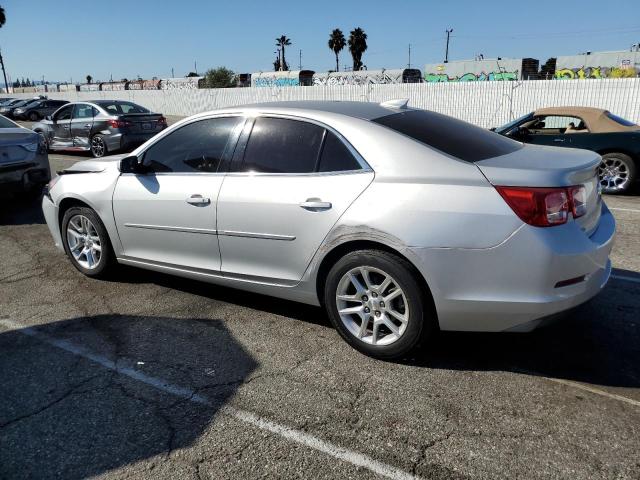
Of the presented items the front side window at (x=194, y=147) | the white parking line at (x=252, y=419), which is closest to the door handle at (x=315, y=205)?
the front side window at (x=194, y=147)

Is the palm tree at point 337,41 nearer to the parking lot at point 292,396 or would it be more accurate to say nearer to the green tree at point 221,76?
the green tree at point 221,76

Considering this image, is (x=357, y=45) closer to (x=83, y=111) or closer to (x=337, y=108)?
(x=83, y=111)

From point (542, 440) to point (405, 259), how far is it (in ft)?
3.90

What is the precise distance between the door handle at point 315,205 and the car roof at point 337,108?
2.19 feet

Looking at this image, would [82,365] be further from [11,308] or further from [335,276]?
[335,276]

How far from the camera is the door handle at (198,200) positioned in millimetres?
3975

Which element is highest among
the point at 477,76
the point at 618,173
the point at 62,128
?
the point at 477,76

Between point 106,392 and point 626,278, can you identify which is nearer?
point 106,392

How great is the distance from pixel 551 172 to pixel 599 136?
6.63 meters

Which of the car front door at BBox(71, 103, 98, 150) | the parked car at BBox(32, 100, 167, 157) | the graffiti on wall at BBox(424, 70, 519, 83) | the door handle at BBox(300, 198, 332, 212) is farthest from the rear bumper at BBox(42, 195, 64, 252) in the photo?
the graffiti on wall at BBox(424, 70, 519, 83)

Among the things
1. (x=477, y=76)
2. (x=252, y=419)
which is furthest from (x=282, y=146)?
(x=477, y=76)

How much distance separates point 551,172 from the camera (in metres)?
3.00

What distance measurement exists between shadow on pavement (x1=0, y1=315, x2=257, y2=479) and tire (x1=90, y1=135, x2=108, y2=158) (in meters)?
10.7

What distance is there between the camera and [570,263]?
9.61 feet
